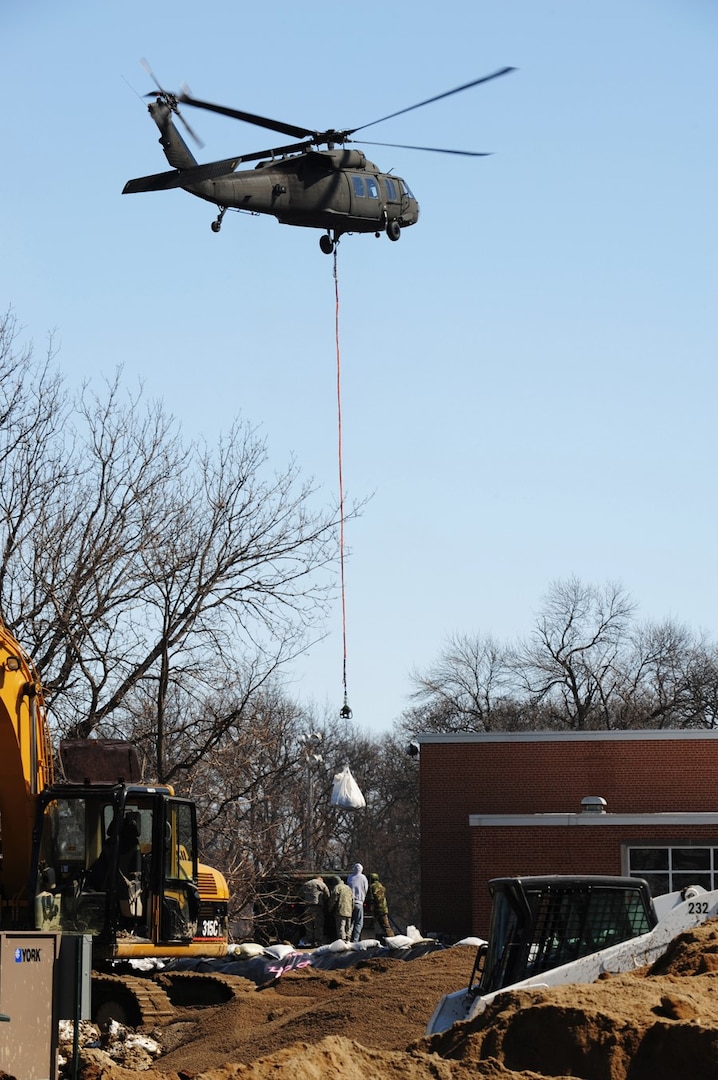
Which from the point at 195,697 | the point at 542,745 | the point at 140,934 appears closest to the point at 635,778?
the point at 542,745

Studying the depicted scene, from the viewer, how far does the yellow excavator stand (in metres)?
15.8

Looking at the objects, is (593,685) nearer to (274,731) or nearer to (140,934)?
(274,731)

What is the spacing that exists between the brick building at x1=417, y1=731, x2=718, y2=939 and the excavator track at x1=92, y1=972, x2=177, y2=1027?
16247 mm

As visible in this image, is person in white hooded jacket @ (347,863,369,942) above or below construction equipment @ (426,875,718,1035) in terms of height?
below

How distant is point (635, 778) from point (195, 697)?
1254 cm

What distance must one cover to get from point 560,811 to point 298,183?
16825 mm

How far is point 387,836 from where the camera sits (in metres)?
83.4

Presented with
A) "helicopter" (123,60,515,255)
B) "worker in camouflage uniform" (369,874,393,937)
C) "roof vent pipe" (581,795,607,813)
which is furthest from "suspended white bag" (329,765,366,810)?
"helicopter" (123,60,515,255)

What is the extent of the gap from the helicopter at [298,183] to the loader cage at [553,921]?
12.0 meters

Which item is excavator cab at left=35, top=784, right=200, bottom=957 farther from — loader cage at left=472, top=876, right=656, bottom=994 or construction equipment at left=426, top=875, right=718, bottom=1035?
loader cage at left=472, top=876, right=656, bottom=994

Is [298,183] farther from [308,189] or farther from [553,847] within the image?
[553,847]

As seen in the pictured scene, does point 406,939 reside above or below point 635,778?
below

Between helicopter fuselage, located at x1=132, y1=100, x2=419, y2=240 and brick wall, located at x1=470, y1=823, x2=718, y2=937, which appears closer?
helicopter fuselage, located at x1=132, y1=100, x2=419, y2=240

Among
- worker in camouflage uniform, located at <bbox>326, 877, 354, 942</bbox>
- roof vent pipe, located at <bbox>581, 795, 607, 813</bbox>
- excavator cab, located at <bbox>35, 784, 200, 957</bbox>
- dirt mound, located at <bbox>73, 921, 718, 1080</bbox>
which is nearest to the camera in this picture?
dirt mound, located at <bbox>73, 921, 718, 1080</bbox>
